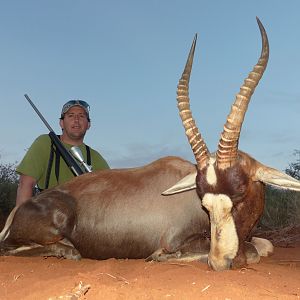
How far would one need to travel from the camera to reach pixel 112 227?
5617 millimetres

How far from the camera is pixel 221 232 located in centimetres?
431

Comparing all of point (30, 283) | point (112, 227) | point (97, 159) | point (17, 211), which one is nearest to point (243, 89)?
point (112, 227)

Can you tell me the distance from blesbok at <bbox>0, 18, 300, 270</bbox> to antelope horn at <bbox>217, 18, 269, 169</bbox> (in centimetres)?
15

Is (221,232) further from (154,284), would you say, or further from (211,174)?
(154,284)

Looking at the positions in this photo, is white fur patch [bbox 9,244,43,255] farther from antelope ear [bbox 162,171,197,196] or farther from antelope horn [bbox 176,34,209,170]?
antelope horn [bbox 176,34,209,170]

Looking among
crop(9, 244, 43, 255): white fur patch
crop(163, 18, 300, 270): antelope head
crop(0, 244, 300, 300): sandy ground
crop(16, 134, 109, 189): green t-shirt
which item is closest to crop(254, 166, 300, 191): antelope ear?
crop(163, 18, 300, 270): antelope head

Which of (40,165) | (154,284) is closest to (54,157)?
(40,165)

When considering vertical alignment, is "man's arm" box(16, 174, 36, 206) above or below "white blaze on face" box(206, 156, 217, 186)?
below

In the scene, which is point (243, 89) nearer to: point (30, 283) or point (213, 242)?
point (213, 242)

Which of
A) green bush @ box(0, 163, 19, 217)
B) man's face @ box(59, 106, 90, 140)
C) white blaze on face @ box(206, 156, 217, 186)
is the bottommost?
green bush @ box(0, 163, 19, 217)

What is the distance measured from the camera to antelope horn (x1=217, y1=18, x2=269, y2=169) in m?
4.51

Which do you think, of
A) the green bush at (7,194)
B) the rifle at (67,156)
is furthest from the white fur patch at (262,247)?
the green bush at (7,194)

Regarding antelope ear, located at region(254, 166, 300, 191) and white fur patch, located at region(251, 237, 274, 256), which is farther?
white fur patch, located at region(251, 237, 274, 256)

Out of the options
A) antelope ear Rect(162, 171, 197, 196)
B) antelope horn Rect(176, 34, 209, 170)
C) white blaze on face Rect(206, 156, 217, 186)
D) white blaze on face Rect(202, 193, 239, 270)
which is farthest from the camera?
antelope ear Rect(162, 171, 197, 196)
